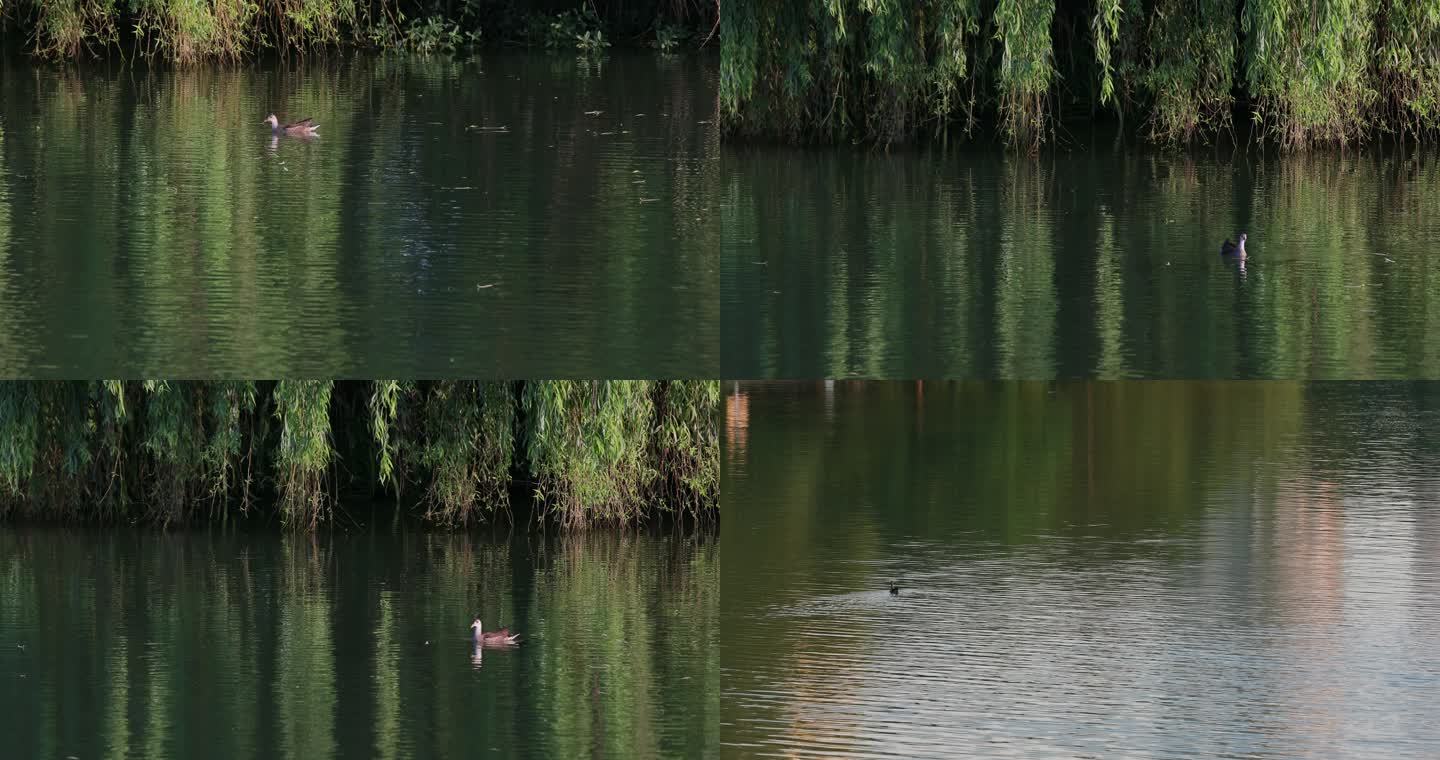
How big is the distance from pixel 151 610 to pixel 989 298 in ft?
13.1

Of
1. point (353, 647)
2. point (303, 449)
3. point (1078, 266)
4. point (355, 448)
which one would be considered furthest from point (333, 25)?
point (353, 647)

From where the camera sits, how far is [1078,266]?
10.2 m

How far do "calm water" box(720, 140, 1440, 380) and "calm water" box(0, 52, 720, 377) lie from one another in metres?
0.44

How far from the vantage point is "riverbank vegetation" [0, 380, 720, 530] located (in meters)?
9.62

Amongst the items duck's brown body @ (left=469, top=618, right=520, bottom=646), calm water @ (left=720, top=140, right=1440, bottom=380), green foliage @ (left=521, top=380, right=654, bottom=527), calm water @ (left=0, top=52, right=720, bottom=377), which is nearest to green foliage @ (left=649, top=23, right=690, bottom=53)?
calm water @ (left=0, top=52, right=720, bottom=377)

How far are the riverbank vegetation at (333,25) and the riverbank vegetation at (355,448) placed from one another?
18.3ft

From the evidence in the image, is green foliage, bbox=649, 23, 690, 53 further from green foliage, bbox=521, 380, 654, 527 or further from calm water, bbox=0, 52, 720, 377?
green foliage, bbox=521, 380, 654, 527

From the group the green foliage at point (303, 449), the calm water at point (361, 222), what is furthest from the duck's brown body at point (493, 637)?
the green foliage at point (303, 449)

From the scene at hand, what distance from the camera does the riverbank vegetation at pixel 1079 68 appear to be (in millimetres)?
12586

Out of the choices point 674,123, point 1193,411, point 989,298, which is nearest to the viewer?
point 989,298

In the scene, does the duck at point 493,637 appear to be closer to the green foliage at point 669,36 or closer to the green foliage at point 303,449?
the green foliage at point 303,449

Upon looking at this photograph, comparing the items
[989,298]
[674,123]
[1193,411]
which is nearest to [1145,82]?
[1193,411]

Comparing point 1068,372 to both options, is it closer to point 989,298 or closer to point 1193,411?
point 989,298

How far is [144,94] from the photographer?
14.2 metres
